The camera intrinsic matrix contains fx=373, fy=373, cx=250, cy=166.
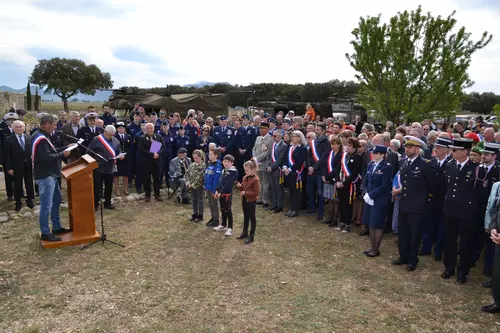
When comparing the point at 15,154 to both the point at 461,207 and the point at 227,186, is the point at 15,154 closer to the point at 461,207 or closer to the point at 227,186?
the point at 227,186

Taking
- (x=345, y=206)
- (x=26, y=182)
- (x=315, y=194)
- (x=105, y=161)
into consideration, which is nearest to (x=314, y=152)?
(x=315, y=194)

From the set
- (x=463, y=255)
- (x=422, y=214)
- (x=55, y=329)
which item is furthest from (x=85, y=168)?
→ (x=463, y=255)

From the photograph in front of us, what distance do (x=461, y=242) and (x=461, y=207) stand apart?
55cm

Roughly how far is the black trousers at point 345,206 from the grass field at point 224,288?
0.39 meters

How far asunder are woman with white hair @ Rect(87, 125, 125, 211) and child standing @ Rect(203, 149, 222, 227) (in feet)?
7.93

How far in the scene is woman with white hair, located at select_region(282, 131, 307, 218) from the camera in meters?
8.54

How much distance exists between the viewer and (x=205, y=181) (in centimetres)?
786

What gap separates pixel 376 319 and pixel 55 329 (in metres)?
3.79

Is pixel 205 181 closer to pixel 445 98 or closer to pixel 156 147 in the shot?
pixel 156 147

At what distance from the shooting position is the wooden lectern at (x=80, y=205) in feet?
21.6

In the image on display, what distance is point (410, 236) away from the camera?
607 cm

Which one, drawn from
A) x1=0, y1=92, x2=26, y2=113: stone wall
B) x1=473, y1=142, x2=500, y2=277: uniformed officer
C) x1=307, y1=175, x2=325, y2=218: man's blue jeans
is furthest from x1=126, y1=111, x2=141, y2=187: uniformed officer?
x1=0, y1=92, x2=26, y2=113: stone wall

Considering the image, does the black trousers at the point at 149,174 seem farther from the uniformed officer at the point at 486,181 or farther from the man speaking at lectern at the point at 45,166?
the uniformed officer at the point at 486,181

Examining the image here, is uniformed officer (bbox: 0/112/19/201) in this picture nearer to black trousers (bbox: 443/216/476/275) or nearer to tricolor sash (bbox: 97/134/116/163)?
tricolor sash (bbox: 97/134/116/163)
